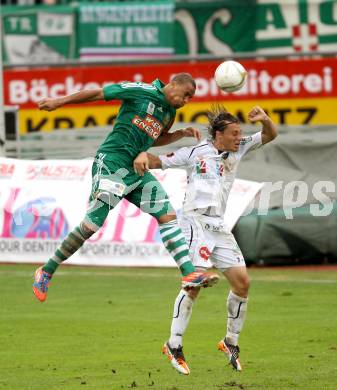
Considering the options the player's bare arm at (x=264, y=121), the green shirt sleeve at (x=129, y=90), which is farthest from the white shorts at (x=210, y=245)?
the green shirt sleeve at (x=129, y=90)

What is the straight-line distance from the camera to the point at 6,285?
1741 centimetres

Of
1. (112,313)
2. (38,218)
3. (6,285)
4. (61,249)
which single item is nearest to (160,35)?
(38,218)

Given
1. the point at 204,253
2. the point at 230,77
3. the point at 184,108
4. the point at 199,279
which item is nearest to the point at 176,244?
the point at 204,253

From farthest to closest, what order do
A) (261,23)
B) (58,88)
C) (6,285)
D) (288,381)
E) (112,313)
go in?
(261,23) → (58,88) → (6,285) → (112,313) → (288,381)

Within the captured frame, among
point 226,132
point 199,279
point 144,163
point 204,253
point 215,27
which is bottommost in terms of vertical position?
point 215,27

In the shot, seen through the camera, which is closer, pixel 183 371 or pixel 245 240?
pixel 183 371

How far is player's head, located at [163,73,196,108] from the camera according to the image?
37.1 ft

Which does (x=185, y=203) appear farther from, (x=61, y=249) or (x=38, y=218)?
(x=38, y=218)

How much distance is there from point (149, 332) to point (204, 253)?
2.90 metres

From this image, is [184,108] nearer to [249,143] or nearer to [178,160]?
[249,143]

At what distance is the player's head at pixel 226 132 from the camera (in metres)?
10.9

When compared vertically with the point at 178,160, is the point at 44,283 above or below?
below

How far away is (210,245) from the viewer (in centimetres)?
1084

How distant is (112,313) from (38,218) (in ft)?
16.1
